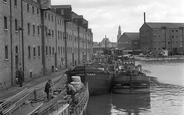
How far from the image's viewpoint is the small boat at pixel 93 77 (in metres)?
28.0

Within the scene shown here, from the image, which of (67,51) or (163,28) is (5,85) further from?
(163,28)

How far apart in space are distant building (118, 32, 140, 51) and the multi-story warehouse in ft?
61.9

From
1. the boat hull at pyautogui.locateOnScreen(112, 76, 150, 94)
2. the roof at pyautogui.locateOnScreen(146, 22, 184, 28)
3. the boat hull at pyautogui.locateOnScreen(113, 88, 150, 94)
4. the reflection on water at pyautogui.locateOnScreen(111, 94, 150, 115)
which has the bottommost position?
the reflection on water at pyautogui.locateOnScreen(111, 94, 150, 115)

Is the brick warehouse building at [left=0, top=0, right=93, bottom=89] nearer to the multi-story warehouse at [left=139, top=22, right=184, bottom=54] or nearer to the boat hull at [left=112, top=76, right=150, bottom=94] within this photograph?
the boat hull at [left=112, top=76, right=150, bottom=94]

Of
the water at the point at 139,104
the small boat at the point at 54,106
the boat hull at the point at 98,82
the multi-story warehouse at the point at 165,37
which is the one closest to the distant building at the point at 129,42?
the multi-story warehouse at the point at 165,37

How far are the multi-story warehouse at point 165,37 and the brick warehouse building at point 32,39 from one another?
8054 centimetres

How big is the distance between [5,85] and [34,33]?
1193 cm

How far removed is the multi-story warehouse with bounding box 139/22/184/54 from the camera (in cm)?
13475

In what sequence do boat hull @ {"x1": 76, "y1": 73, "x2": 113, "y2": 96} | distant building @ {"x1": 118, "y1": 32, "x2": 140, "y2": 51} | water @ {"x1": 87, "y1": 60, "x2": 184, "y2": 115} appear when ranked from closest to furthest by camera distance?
water @ {"x1": 87, "y1": 60, "x2": 184, "y2": 115}
boat hull @ {"x1": 76, "y1": 73, "x2": 113, "y2": 96}
distant building @ {"x1": 118, "y1": 32, "x2": 140, "y2": 51}

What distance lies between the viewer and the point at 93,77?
28.2 metres

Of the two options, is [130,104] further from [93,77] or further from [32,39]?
[32,39]

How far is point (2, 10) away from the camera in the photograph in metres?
26.5

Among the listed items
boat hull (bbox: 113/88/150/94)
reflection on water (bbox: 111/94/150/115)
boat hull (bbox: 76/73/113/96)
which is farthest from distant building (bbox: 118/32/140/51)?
reflection on water (bbox: 111/94/150/115)

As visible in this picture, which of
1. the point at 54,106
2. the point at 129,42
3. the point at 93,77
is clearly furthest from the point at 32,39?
A: the point at 129,42
